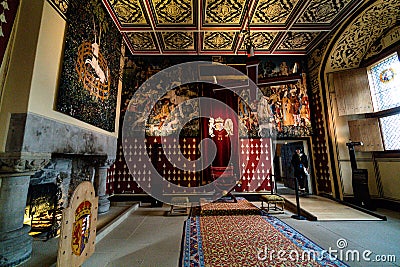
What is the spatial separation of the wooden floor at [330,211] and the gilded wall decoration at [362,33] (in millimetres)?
4193

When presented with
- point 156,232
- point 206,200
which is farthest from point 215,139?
point 156,232

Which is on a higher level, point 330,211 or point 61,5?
point 61,5

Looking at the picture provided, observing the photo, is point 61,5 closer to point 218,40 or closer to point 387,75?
point 218,40

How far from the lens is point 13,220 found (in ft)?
6.45

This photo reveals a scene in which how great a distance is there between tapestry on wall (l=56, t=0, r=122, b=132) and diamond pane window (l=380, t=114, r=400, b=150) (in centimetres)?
735

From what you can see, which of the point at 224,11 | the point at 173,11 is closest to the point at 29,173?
the point at 173,11

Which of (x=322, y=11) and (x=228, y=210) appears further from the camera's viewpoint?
(x=322, y=11)

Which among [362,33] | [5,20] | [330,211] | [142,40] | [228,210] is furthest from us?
[142,40]

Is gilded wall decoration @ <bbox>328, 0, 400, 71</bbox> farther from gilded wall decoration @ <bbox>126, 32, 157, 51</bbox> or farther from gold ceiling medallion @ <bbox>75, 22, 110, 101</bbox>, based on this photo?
gold ceiling medallion @ <bbox>75, 22, 110, 101</bbox>

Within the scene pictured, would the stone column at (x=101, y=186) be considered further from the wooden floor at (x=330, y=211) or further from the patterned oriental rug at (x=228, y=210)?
the wooden floor at (x=330, y=211)

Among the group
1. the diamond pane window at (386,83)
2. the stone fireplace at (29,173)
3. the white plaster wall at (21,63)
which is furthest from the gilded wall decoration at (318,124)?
the white plaster wall at (21,63)

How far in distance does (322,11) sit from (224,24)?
2557 mm

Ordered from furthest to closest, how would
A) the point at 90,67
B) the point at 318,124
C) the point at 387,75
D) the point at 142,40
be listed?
the point at 318,124
the point at 142,40
the point at 387,75
the point at 90,67

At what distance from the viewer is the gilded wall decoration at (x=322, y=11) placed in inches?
169
